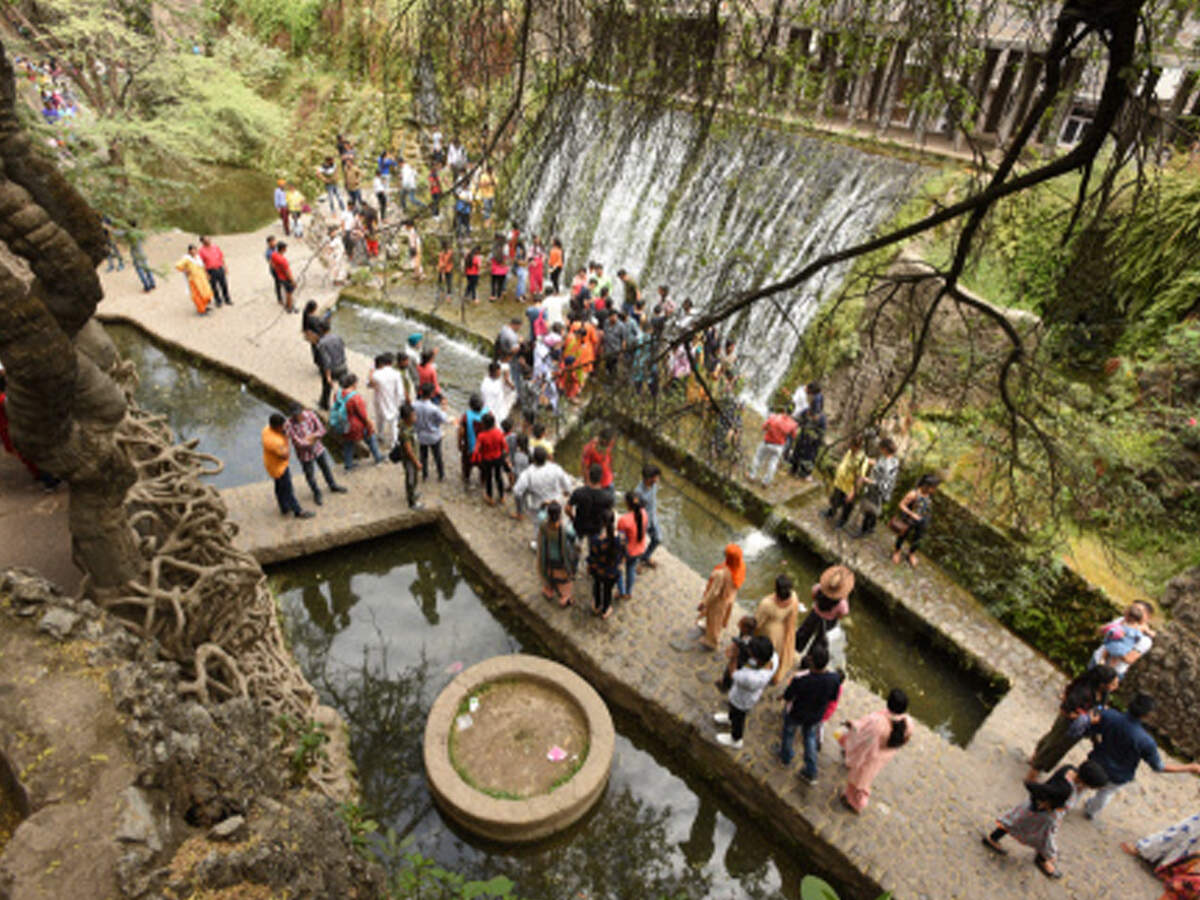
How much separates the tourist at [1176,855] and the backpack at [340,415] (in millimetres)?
8764

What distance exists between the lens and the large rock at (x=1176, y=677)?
6.28 m

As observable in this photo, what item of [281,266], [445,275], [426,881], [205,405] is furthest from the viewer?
[281,266]

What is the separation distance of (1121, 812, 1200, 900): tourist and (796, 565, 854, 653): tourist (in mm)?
2726

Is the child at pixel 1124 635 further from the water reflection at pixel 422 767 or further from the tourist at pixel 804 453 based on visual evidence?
the tourist at pixel 804 453

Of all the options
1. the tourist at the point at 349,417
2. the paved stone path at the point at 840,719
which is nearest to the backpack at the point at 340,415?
the tourist at the point at 349,417

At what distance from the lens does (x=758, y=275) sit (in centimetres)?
288

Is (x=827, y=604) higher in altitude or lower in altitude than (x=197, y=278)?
lower

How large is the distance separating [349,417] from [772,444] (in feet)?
18.1

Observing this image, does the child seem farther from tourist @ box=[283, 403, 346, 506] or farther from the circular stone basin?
tourist @ box=[283, 403, 346, 506]

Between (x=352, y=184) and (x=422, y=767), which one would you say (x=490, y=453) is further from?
(x=352, y=184)

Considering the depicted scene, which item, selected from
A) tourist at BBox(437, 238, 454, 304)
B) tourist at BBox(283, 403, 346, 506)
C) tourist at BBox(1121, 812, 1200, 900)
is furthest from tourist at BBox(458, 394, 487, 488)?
tourist at BBox(1121, 812, 1200, 900)

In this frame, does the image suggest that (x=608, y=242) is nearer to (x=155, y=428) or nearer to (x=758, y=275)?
(x=155, y=428)

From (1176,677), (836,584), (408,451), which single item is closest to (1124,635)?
(1176,677)

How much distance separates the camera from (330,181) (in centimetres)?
1584
